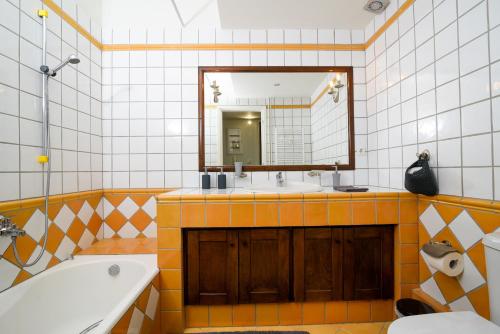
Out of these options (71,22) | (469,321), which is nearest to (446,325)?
(469,321)

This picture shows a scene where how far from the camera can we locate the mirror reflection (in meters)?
1.85

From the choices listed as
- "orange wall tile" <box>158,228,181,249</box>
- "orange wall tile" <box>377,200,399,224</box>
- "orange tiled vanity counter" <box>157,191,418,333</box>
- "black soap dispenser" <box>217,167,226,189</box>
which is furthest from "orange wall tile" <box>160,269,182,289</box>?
"orange wall tile" <box>377,200,399,224</box>

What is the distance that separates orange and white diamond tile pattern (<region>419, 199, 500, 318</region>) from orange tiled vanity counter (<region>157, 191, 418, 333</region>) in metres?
0.08

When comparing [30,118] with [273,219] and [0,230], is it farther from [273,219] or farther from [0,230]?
[273,219]

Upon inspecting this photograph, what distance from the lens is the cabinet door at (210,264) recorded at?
4.57 feet

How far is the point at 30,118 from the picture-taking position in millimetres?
1243

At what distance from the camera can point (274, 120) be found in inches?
73.1

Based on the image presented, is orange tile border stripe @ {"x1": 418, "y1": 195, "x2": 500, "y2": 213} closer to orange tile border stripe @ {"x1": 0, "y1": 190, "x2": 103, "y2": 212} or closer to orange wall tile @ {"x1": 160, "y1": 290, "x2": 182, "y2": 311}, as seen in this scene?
orange wall tile @ {"x1": 160, "y1": 290, "x2": 182, "y2": 311}

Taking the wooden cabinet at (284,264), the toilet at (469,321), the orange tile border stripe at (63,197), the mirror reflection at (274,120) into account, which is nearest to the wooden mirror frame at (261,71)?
the mirror reflection at (274,120)

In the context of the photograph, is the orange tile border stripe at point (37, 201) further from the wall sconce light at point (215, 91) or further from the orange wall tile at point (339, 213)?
the orange wall tile at point (339, 213)

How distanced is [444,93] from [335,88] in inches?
33.0

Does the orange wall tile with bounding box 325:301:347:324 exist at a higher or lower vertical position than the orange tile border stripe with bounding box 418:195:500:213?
lower

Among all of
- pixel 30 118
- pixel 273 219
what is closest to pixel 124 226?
pixel 30 118

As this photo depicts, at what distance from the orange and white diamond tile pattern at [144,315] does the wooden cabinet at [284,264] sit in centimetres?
19
